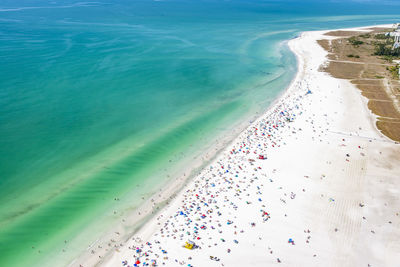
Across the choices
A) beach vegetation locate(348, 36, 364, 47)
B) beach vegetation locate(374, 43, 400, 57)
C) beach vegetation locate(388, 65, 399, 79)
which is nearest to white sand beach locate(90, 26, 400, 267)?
beach vegetation locate(388, 65, 399, 79)

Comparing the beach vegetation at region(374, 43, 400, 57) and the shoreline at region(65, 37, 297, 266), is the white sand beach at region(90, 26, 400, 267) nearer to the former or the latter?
the shoreline at region(65, 37, 297, 266)

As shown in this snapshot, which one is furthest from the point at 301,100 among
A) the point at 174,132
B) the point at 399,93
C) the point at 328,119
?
A: the point at 174,132

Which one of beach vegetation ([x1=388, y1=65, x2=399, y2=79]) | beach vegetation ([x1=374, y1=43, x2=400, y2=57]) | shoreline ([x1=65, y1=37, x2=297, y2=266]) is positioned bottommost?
shoreline ([x1=65, y1=37, x2=297, y2=266])

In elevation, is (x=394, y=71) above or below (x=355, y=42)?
below

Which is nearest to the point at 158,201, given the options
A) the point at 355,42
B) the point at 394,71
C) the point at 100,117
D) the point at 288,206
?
the point at 288,206

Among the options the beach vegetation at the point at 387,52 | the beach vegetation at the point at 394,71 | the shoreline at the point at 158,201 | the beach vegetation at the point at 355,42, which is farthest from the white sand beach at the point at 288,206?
the beach vegetation at the point at 355,42

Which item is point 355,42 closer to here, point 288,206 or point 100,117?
point 288,206

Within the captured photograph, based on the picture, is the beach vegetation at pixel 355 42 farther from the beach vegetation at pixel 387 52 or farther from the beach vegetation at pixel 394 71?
the beach vegetation at pixel 394 71
